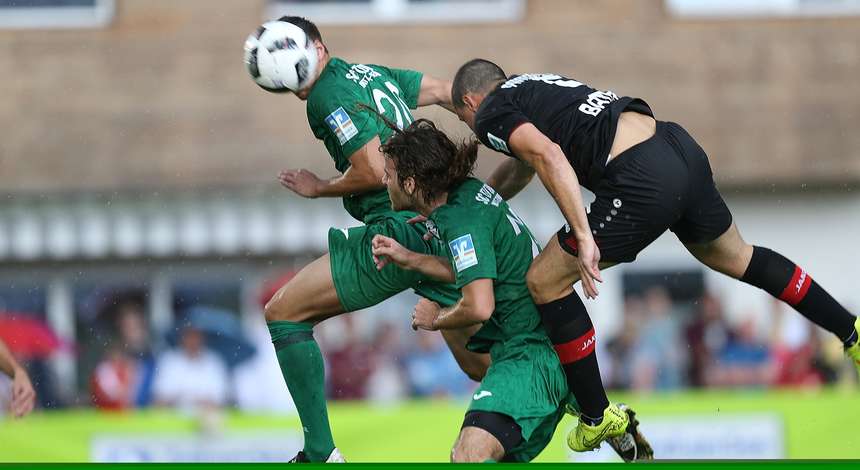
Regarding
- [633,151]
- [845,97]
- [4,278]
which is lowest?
[4,278]

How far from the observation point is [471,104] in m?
5.94

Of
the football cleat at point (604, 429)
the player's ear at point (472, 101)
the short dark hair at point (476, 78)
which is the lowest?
the football cleat at point (604, 429)

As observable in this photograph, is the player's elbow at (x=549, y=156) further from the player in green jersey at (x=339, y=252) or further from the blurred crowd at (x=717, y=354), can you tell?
the blurred crowd at (x=717, y=354)

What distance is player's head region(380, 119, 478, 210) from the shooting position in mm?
5727

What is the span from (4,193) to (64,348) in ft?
9.51

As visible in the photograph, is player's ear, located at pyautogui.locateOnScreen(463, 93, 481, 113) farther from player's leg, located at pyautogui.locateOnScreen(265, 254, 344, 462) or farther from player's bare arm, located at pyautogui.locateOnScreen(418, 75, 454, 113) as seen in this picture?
player's leg, located at pyautogui.locateOnScreen(265, 254, 344, 462)

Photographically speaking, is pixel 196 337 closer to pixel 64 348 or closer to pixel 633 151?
pixel 64 348

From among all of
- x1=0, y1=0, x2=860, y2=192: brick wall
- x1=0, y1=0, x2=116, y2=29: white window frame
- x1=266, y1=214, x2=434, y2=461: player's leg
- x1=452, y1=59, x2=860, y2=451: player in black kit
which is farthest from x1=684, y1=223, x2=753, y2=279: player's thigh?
x1=0, y1=0, x2=116, y2=29: white window frame

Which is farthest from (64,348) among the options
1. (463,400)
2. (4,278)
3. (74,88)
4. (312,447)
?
(312,447)

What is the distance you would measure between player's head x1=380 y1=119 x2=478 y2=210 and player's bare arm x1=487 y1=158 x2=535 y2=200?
0.80m

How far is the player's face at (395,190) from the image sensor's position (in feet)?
19.1

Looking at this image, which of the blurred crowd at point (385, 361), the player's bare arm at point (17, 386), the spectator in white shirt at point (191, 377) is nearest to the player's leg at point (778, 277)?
the player's bare arm at point (17, 386)

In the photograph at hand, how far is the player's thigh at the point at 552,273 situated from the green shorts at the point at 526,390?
0.85 feet

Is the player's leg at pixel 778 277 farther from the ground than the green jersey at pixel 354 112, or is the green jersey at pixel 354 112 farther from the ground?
the green jersey at pixel 354 112
